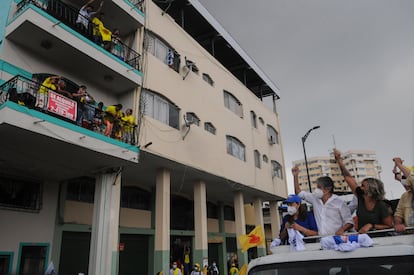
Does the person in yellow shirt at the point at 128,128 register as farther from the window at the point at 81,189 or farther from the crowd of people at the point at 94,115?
the window at the point at 81,189

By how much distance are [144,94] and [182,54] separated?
14.4 ft

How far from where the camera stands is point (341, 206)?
389 centimetres

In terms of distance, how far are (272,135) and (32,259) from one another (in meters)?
19.6

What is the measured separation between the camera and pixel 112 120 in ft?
37.1

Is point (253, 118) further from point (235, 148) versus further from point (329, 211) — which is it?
point (329, 211)

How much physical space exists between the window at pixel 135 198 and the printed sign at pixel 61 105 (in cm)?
719

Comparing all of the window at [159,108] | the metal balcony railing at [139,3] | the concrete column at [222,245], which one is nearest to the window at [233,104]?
the window at [159,108]

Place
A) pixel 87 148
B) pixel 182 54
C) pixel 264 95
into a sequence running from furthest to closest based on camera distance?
1. pixel 264 95
2. pixel 182 54
3. pixel 87 148

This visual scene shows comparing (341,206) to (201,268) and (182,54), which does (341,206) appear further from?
(182,54)

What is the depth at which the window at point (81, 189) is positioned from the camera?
1335 cm

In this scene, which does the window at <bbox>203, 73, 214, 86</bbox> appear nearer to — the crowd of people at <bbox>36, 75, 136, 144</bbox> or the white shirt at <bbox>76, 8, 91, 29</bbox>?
the crowd of people at <bbox>36, 75, 136, 144</bbox>

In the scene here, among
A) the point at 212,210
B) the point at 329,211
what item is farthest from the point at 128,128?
the point at 212,210

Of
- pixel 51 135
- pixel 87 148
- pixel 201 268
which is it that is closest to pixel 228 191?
pixel 201 268

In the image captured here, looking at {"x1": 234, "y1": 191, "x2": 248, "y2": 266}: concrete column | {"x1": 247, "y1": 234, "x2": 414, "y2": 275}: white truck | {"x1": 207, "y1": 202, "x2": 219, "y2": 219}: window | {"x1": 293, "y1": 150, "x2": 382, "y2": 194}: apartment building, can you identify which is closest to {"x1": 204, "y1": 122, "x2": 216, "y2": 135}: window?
{"x1": 234, "y1": 191, "x2": 248, "y2": 266}: concrete column
